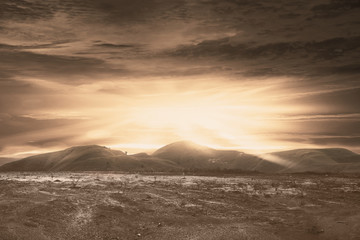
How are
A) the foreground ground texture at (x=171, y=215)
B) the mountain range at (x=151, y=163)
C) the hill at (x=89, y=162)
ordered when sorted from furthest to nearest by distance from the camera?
the hill at (x=89, y=162), the mountain range at (x=151, y=163), the foreground ground texture at (x=171, y=215)

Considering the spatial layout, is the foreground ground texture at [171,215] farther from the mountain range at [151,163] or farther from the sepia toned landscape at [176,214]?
the mountain range at [151,163]

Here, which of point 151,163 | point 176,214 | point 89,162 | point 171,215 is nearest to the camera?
point 171,215

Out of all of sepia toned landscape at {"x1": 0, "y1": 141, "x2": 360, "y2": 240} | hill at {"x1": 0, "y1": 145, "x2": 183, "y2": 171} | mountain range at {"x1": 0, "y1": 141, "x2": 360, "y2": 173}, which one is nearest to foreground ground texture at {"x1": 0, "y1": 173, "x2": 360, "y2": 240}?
sepia toned landscape at {"x1": 0, "y1": 141, "x2": 360, "y2": 240}

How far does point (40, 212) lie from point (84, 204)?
7.97 ft

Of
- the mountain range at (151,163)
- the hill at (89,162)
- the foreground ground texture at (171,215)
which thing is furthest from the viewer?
the hill at (89,162)

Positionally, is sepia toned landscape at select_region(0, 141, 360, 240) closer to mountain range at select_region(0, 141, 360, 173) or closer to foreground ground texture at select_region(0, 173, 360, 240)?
foreground ground texture at select_region(0, 173, 360, 240)

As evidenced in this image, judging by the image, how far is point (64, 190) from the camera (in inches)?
870

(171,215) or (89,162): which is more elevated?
(89,162)

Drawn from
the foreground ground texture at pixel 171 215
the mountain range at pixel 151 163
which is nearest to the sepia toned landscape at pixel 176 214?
the foreground ground texture at pixel 171 215

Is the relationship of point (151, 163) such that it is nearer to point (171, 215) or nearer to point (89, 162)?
point (89, 162)

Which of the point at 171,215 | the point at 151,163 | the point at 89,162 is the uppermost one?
the point at 89,162

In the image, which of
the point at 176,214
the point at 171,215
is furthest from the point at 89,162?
the point at 171,215

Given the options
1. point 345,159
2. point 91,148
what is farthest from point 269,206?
point 345,159

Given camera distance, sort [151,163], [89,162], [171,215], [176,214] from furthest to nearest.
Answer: [151,163] → [89,162] → [176,214] → [171,215]
